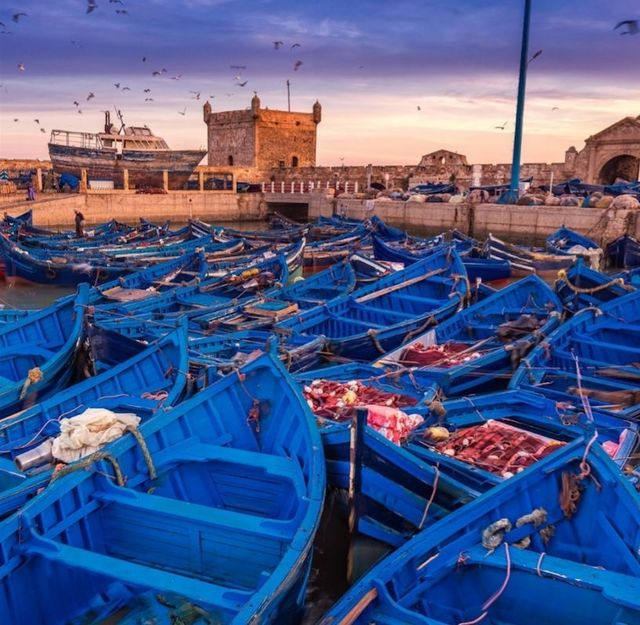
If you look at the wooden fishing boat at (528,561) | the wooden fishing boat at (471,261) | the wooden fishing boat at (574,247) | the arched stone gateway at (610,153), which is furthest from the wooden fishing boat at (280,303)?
the arched stone gateway at (610,153)

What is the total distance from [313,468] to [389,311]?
749 cm

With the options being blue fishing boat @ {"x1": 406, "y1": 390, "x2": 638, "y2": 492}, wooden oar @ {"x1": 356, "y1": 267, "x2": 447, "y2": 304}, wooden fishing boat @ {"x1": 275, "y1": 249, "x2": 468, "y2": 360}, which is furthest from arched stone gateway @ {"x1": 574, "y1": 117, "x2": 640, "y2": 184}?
blue fishing boat @ {"x1": 406, "y1": 390, "x2": 638, "y2": 492}

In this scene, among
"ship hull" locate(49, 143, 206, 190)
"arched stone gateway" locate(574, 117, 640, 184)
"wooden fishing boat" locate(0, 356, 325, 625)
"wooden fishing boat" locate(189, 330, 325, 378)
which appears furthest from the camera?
"ship hull" locate(49, 143, 206, 190)

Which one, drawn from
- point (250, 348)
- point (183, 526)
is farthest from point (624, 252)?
point (183, 526)

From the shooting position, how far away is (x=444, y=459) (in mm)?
6008

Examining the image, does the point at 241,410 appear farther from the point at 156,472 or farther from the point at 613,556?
the point at 613,556

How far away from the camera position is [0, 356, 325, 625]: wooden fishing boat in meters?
4.23

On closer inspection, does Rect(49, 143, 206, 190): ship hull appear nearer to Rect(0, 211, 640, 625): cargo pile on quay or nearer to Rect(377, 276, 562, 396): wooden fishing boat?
Rect(0, 211, 640, 625): cargo pile on quay

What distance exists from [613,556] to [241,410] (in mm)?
3619

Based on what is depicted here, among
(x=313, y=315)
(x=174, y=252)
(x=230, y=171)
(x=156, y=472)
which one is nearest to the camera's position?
(x=156, y=472)

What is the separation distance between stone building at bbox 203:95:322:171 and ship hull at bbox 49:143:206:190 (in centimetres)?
812

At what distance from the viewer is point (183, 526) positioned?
483cm

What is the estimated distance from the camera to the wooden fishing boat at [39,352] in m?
7.75

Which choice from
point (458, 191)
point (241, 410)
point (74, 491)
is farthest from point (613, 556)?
point (458, 191)
